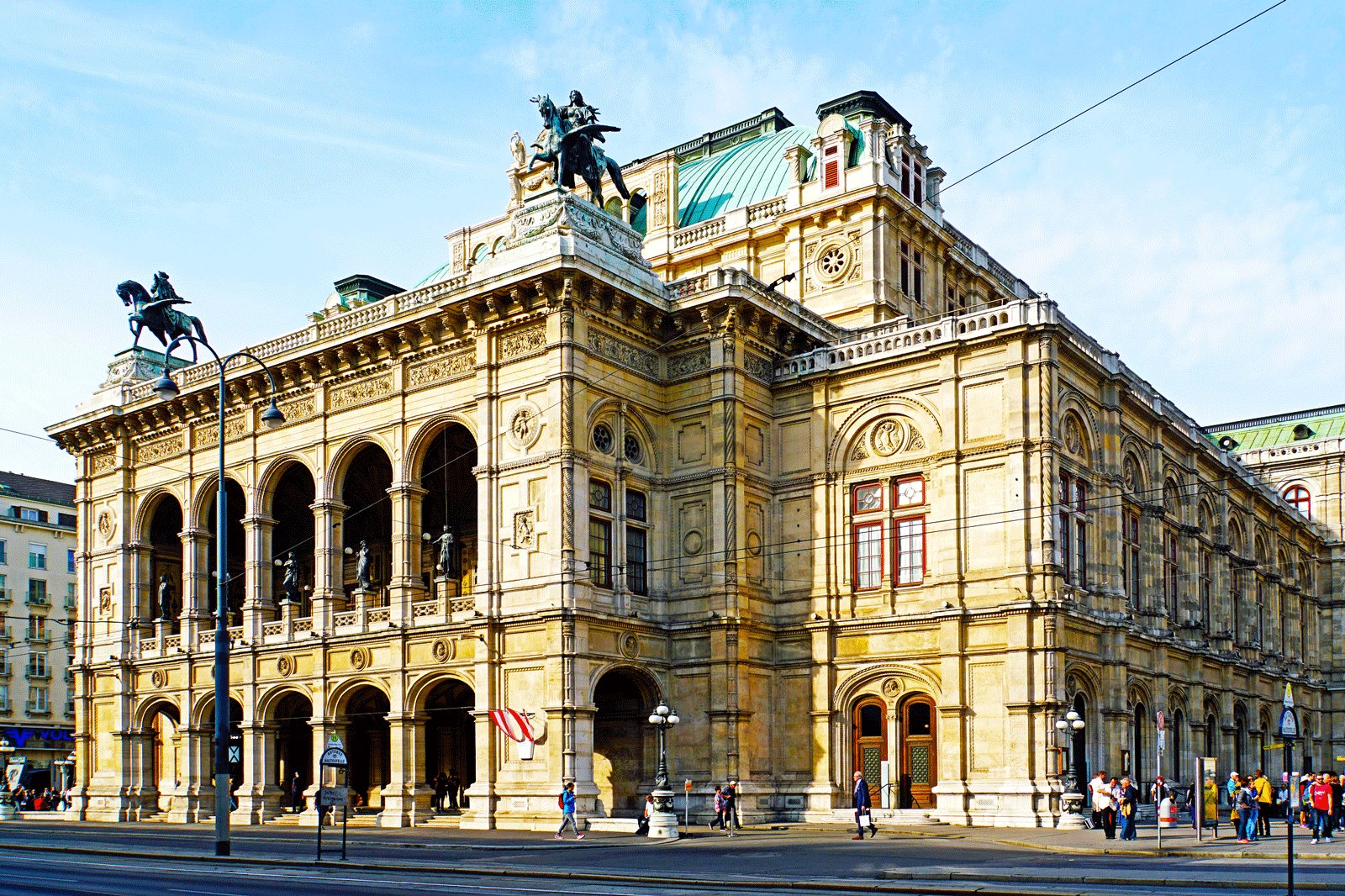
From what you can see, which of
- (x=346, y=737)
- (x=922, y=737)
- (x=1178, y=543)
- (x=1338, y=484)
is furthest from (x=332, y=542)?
(x=1338, y=484)

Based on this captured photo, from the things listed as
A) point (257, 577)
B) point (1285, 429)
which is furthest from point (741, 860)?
point (1285, 429)

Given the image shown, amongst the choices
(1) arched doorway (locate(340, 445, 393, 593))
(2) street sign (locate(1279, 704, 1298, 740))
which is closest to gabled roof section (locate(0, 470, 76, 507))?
(1) arched doorway (locate(340, 445, 393, 593))

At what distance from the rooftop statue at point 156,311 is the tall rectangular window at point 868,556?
23727 millimetres

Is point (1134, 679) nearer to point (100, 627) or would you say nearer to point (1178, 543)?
point (1178, 543)

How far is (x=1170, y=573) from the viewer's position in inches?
2024

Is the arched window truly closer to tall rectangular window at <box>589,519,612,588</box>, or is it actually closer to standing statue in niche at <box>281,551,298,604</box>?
tall rectangular window at <box>589,519,612,588</box>

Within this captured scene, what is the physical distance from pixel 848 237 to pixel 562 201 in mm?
12035

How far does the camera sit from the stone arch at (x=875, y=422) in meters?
42.8

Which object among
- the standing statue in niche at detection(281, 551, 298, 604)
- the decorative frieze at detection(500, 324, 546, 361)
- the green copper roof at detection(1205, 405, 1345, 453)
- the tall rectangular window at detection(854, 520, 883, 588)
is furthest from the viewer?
the green copper roof at detection(1205, 405, 1345, 453)

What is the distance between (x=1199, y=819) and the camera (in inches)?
1259

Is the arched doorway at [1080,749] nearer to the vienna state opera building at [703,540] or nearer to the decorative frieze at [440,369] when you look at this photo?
the vienna state opera building at [703,540]

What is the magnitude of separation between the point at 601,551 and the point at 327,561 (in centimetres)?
992

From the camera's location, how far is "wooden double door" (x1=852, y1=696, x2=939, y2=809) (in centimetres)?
4156

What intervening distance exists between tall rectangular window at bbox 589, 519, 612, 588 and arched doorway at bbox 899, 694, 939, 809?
9306 mm
